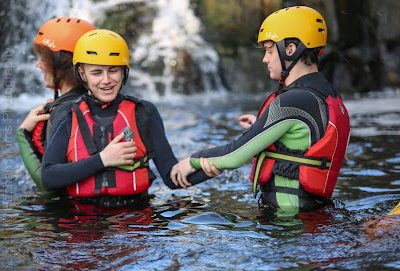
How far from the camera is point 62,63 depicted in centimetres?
616

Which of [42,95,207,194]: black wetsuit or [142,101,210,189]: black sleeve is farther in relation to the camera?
[142,101,210,189]: black sleeve

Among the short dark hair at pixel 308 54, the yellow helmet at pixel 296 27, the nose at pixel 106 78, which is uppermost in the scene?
the yellow helmet at pixel 296 27

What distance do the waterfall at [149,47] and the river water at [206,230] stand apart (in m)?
8.51

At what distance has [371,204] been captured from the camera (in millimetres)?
5926

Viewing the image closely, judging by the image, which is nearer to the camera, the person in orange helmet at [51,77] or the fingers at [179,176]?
the fingers at [179,176]

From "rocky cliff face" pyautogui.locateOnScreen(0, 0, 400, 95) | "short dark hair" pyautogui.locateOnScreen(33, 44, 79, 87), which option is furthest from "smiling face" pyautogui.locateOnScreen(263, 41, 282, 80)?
"rocky cliff face" pyautogui.locateOnScreen(0, 0, 400, 95)

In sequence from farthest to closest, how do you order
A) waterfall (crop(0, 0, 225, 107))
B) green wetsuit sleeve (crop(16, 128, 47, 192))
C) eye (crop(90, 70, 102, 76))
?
waterfall (crop(0, 0, 225, 107)) → green wetsuit sleeve (crop(16, 128, 47, 192)) → eye (crop(90, 70, 102, 76))

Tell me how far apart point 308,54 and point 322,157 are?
77 cm

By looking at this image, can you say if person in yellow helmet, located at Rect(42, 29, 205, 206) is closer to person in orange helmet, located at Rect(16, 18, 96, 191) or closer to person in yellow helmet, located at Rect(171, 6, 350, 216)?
person in orange helmet, located at Rect(16, 18, 96, 191)

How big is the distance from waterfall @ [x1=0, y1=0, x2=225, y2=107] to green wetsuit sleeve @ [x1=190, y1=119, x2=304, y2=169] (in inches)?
428

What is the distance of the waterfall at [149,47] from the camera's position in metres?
16.6

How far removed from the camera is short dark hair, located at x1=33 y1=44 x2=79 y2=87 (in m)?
6.16

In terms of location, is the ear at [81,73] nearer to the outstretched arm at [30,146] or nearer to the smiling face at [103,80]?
the smiling face at [103,80]

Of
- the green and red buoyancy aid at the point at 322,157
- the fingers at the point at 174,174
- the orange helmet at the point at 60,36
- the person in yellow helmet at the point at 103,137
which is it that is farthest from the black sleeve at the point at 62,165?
the green and red buoyancy aid at the point at 322,157
